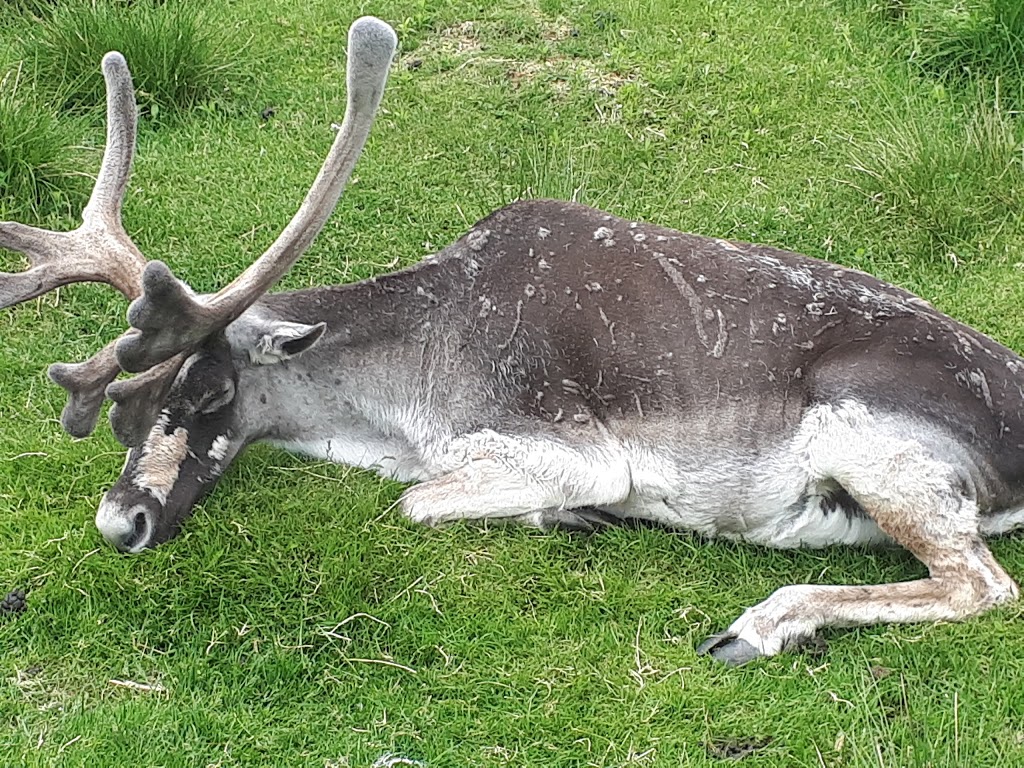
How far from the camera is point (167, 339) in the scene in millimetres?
4723

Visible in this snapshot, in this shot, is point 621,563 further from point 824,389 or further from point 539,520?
point 824,389

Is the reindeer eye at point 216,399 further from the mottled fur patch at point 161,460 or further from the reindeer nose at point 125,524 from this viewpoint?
the reindeer nose at point 125,524

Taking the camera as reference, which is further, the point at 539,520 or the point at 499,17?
the point at 499,17

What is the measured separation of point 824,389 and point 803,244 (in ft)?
7.39

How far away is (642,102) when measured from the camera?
27.2ft

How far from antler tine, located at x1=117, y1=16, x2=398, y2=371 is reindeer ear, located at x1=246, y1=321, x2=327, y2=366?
20 cm

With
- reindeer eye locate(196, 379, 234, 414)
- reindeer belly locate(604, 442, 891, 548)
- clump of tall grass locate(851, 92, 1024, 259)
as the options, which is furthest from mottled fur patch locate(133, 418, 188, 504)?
clump of tall grass locate(851, 92, 1024, 259)

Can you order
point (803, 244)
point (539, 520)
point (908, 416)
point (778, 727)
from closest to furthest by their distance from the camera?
point (778, 727) < point (908, 416) < point (539, 520) < point (803, 244)

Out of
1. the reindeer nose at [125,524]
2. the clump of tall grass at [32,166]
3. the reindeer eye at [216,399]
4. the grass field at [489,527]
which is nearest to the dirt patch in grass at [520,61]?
the grass field at [489,527]

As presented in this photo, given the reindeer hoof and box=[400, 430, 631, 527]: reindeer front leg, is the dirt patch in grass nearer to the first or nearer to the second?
box=[400, 430, 631, 527]: reindeer front leg

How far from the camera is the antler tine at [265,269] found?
455 cm

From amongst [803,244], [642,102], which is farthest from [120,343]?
[642,102]

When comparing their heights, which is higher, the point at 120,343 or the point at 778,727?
the point at 120,343

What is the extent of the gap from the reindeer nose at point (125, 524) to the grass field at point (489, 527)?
2.6 inches
